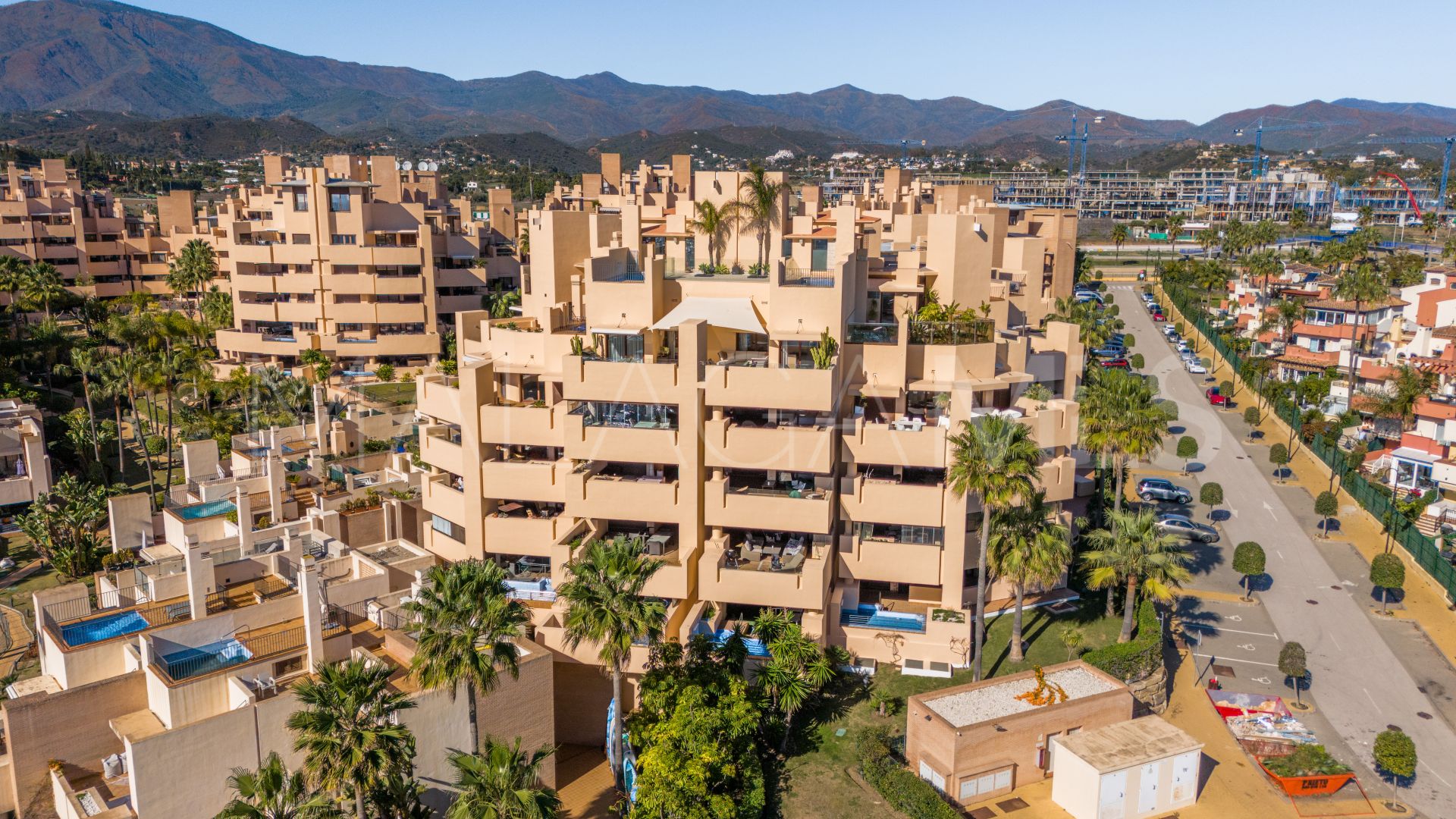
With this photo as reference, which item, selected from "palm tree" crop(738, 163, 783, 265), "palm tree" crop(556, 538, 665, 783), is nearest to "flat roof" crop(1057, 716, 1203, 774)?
"palm tree" crop(556, 538, 665, 783)

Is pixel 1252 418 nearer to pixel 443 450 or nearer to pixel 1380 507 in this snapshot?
pixel 1380 507

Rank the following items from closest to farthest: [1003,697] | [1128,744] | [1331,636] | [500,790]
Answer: [500,790] → [1128,744] → [1003,697] → [1331,636]

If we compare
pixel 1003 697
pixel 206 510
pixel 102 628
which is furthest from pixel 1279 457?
pixel 102 628

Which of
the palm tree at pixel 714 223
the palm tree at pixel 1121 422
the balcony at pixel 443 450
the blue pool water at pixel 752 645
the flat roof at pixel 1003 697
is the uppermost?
the palm tree at pixel 714 223

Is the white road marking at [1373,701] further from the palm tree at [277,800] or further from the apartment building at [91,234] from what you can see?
the apartment building at [91,234]

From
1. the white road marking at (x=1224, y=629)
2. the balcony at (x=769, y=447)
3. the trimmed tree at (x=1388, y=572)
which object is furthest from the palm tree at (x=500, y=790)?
the trimmed tree at (x=1388, y=572)

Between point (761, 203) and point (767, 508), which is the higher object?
point (761, 203)
